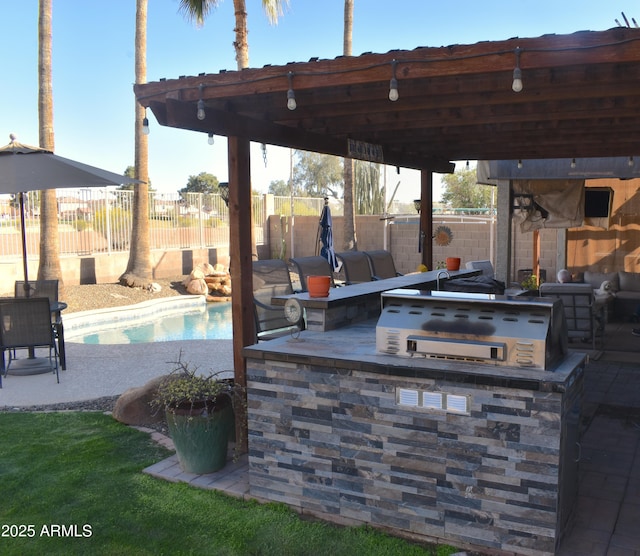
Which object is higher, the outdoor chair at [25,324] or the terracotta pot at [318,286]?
the terracotta pot at [318,286]

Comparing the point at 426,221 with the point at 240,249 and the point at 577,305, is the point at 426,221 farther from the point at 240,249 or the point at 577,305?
the point at 240,249

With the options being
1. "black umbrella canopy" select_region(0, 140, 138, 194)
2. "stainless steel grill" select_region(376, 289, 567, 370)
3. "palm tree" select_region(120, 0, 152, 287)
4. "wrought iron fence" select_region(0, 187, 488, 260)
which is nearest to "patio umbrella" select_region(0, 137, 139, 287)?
"black umbrella canopy" select_region(0, 140, 138, 194)

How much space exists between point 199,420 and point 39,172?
373cm

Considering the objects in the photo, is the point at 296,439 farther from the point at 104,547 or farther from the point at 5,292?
the point at 5,292

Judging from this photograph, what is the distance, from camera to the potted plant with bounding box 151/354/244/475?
3.82 m

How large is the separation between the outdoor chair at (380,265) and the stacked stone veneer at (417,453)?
507 cm

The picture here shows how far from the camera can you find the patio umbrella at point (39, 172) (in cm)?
613

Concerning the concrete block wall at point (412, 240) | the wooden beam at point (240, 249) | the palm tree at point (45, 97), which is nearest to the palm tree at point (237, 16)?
the palm tree at point (45, 97)

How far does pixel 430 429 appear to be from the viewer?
10.1 feet

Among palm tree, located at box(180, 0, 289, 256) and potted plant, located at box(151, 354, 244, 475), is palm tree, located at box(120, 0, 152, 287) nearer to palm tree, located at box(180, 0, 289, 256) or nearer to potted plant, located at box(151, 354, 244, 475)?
palm tree, located at box(180, 0, 289, 256)

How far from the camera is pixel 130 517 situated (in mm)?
3455

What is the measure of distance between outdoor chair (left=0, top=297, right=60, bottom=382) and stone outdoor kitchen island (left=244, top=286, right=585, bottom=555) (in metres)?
3.60

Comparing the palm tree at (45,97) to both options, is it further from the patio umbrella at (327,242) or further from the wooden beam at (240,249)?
the wooden beam at (240,249)

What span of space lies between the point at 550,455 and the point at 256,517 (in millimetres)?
1537
